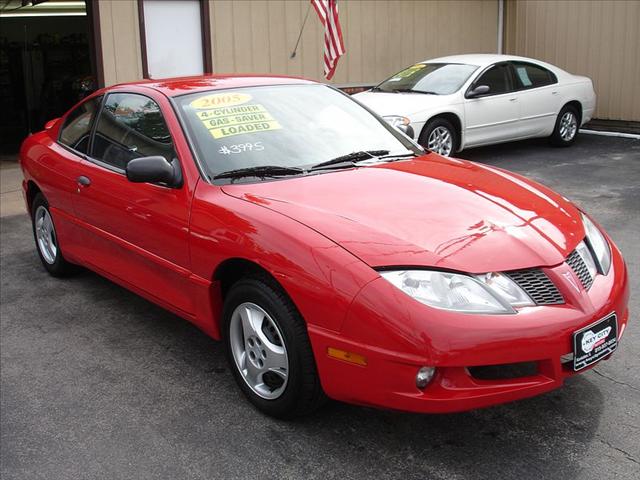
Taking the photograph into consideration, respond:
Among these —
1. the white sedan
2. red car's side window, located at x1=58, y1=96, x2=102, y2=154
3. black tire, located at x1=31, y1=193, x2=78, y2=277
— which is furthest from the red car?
the white sedan

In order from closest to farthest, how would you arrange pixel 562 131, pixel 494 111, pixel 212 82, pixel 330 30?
pixel 212 82 < pixel 494 111 < pixel 330 30 < pixel 562 131

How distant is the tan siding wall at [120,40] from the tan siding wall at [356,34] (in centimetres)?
126

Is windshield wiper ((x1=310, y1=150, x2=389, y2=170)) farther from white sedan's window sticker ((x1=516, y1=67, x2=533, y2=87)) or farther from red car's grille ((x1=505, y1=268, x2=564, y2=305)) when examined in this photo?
white sedan's window sticker ((x1=516, y1=67, x2=533, y2=87))

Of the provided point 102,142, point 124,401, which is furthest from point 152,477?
point 102,142

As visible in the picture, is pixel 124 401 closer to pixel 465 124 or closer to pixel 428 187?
pixel 428 187

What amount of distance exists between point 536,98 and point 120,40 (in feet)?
19.6

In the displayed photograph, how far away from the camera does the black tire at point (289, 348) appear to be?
3115mm

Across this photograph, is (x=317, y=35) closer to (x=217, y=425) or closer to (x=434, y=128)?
(x=434, y=128)

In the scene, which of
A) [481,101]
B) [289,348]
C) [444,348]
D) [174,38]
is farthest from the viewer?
[174,38]

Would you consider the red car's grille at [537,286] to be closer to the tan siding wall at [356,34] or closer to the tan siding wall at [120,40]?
the tan siding wall at [120,40]

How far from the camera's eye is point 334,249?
3008mm

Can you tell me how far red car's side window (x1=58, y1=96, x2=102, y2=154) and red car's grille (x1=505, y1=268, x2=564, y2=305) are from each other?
3087 millimetres

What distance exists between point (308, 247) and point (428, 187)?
87 centimetres

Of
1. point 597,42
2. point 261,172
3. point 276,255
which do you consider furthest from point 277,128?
point 597,42
